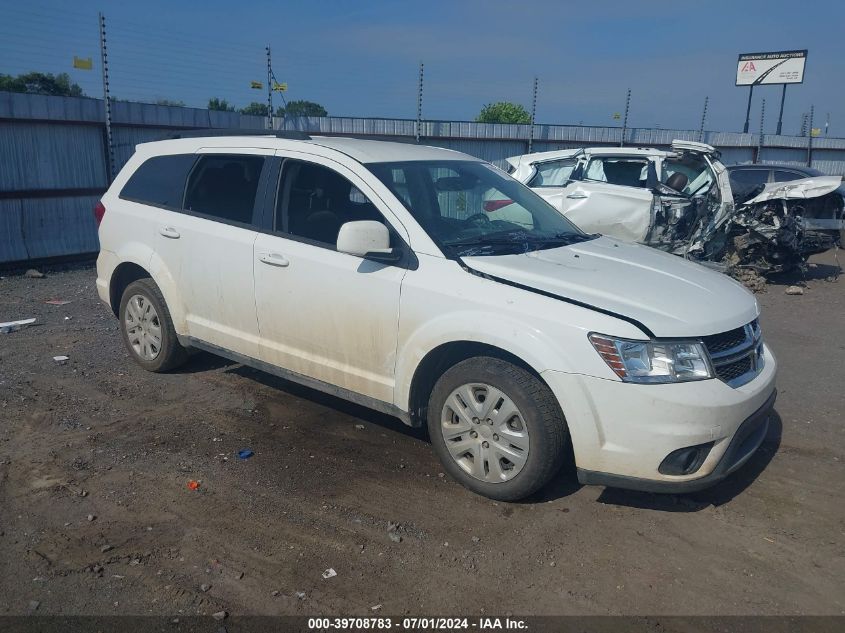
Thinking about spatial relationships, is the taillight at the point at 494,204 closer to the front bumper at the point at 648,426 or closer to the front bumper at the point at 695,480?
the front bumper at the point at 648,426

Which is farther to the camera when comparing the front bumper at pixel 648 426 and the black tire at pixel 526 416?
the black tire at pixel 526 416

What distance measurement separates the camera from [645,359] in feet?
11.2

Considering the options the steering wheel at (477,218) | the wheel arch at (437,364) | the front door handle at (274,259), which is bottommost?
the wheel arch at (437,364)

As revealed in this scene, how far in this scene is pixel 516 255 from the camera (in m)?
4.12

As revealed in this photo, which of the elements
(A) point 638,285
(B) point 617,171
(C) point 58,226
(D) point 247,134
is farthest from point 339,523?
(C) point 58,226

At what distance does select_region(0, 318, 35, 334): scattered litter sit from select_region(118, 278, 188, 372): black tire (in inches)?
76.6

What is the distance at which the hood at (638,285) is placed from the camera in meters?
3.55

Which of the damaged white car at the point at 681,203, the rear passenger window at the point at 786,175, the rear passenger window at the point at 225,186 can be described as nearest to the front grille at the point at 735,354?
the rear passenger window at the point at 225,186

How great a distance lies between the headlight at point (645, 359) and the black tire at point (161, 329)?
355 cm

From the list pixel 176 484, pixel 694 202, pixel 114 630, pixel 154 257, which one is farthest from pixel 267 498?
pixel 694 202

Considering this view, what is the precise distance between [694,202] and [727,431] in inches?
289

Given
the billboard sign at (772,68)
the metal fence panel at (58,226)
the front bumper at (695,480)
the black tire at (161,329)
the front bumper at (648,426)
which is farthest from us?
the billboard sign at (772,68)

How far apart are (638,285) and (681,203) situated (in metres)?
6.75

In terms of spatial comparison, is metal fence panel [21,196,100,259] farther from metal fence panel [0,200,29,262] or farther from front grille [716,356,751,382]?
front grille [716,356,751,382]
